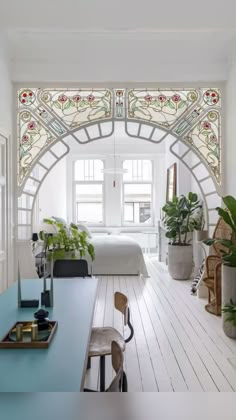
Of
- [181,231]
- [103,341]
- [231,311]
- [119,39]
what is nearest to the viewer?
[103,341]

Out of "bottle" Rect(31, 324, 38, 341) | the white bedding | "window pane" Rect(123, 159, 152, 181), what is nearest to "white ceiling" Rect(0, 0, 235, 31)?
"bottle" Rect(31, 324, 38, 341)

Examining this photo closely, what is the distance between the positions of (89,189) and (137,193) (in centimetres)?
144

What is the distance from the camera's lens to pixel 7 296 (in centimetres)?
265

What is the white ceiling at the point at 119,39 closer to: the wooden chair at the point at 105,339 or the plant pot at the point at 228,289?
the plant pot at the point at 228,289

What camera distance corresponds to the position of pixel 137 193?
10.5 meters

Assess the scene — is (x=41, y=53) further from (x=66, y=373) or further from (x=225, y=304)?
(x=66, y=373)

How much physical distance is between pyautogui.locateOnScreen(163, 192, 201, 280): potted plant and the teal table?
409cm

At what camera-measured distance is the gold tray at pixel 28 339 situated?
1.69 m

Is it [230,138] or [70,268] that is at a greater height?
[230,138]

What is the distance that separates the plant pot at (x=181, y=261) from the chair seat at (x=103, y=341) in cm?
395

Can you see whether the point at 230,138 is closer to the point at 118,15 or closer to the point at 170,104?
the point at 170,104

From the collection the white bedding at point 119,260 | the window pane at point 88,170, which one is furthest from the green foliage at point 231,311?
the window pane at point 88,170

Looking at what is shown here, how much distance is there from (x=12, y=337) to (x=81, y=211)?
8839mm

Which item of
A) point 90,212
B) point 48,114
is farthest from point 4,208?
point 90,212
